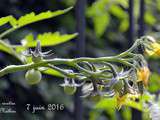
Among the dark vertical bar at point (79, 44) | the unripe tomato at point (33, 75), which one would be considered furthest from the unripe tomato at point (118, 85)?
the dark vertical bar at point (79, 44)

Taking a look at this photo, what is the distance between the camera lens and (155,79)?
1203 mm

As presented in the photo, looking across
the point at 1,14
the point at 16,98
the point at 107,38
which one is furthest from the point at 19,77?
the point at 107,38

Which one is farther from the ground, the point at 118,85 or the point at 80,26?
the point at 80,26

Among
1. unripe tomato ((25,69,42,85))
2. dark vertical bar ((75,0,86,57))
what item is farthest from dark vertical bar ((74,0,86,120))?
unripe tomato ((25,69,42,85))

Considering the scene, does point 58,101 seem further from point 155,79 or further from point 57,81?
point 155,79

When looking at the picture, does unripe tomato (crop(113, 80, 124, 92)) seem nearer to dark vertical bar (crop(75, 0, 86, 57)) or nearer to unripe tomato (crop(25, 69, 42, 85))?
unripe tomato (crop(25, 69, 42, 85))

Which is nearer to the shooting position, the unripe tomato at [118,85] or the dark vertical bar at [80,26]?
the unripe tomato at [118,85]

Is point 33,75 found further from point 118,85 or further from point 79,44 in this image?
point 79,44

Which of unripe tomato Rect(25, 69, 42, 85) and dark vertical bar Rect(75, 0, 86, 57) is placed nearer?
unripe tomato Rect(25, 69, 42, 85)

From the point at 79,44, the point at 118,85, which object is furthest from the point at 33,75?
the point at 79,44

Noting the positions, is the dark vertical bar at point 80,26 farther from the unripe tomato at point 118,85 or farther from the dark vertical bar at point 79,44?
the unripe tomato at point 118,85

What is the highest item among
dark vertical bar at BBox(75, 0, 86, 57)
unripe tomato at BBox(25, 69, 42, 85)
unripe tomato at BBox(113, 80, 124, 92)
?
dark vertical bar at BBox(75, 0, 86, 57)

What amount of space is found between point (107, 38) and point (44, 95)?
0.73m

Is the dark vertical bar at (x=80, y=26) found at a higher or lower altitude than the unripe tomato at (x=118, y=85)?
higher
